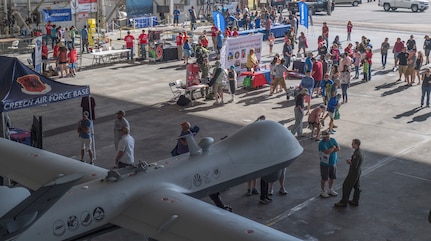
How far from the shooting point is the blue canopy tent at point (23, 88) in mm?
14586

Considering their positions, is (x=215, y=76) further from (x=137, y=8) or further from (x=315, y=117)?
(x=137, y=8)

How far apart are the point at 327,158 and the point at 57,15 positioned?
1045 inches

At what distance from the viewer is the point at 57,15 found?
36812mm

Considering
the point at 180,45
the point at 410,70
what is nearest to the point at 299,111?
the point at 410,70

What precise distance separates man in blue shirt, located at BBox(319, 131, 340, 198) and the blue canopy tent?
6356 mm

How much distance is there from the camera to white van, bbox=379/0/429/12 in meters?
54.2

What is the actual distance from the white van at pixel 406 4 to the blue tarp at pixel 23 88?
45.2 meters

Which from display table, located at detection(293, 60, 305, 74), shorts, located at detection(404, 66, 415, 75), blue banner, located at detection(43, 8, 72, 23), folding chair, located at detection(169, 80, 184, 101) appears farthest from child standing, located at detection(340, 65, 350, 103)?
blue banner, located at detection(43, 8, 72, 23)

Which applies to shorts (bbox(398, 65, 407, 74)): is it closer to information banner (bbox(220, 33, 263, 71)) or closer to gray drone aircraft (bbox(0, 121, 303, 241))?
information banner (bbox(220, 33, 263, 71))

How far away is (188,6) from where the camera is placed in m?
49.1

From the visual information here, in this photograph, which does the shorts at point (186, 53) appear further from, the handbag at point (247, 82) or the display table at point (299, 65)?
the handbag at point (247, 82)

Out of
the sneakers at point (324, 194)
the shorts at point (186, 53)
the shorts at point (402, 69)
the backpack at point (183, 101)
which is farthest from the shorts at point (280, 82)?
the sneakers at point (324, 194)

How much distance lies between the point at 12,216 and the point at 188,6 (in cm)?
4168

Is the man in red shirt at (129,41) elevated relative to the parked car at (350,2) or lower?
lower
